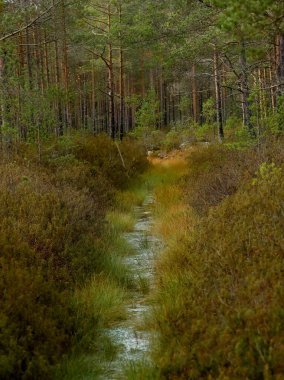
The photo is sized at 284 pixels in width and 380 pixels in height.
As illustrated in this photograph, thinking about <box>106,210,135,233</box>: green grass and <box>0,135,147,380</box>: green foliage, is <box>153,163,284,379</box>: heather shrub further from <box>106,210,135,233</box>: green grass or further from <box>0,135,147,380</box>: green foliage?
<box>106,210,135,233</box>: green grass

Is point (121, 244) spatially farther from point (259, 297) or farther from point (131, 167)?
point (131, 167)

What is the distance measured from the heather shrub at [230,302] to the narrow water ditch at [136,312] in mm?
237

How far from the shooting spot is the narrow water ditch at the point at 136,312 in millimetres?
3979

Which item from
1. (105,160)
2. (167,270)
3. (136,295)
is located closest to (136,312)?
(136,295)

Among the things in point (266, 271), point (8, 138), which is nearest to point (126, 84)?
point (8, 138)

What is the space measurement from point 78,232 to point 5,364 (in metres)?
3.17

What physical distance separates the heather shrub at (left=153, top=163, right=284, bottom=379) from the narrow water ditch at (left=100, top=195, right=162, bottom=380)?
0.78 ft

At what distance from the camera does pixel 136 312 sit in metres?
5.10

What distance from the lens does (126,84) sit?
4700 cm

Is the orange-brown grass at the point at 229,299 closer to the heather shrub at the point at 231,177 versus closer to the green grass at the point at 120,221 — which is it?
the heather shrub at the point at 231,177

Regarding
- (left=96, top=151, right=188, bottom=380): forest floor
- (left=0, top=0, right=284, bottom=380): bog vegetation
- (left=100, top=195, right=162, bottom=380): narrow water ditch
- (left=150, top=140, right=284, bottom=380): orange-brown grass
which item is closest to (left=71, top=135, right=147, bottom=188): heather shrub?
(left=96, top=151, right=188, bottom=380): forest floor

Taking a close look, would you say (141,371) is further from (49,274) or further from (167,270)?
(167,270)

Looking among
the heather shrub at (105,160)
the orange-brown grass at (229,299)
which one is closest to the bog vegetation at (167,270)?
the orange-brown grass at (229,299)

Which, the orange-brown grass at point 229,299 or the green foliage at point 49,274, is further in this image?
the green foliage at point 49,274
